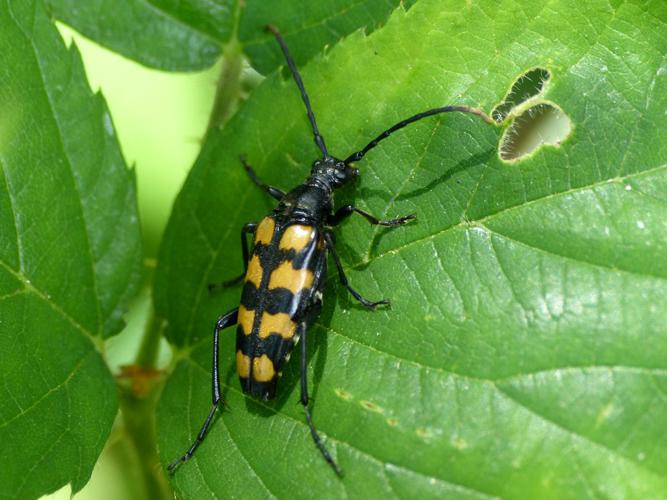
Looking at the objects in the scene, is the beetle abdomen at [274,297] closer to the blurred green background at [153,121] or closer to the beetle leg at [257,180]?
the beetle leg at [257,180]

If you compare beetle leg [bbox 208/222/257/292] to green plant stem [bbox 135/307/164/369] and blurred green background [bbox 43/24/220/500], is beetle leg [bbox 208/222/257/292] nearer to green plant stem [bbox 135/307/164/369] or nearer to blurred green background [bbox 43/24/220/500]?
green plant stem [bbox 135/307/164/369]

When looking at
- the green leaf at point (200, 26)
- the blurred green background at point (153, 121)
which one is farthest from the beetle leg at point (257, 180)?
the blurred green background at point (153, 121)

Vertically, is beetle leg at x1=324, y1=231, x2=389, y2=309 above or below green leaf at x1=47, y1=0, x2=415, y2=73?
below

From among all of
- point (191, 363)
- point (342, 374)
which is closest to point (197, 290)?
point (191, 363)

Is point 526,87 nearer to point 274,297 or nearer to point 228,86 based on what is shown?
point 274,297

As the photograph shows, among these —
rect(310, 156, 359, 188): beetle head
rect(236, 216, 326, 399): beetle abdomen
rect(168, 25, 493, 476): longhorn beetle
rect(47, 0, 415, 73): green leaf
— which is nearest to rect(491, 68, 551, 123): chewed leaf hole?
rect(168, 25, 493, 476): longhorn beetle

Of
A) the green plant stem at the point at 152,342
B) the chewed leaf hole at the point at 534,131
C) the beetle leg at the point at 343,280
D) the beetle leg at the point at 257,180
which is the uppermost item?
the beetle leg at the point at 257,180
